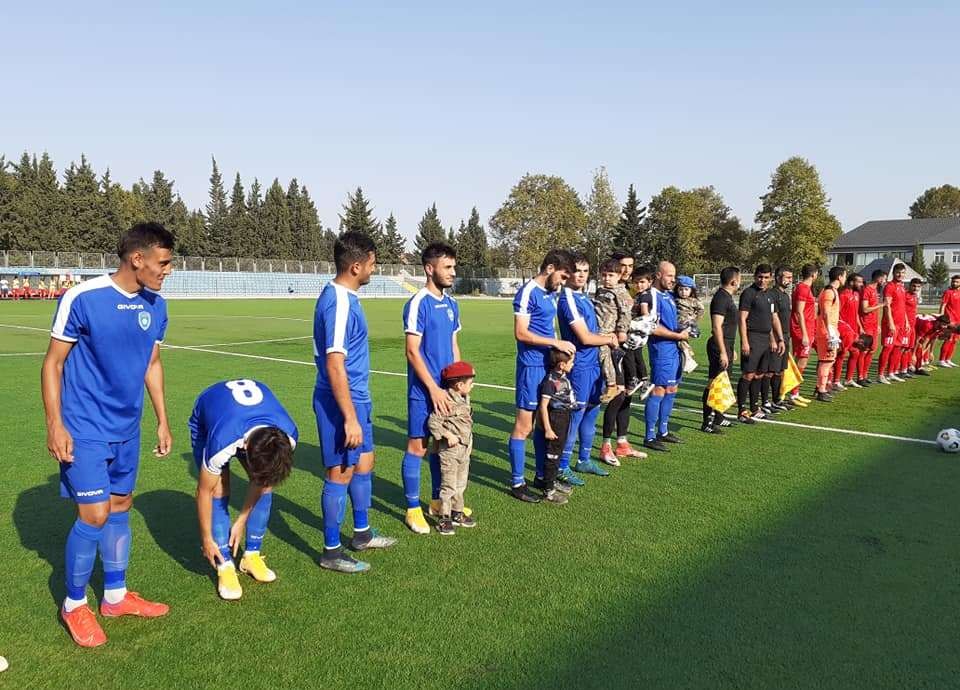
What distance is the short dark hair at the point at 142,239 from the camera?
3.31 meters

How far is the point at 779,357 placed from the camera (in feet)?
28.9

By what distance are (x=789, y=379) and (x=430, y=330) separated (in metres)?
6.74

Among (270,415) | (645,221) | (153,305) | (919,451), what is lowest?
(919,451)

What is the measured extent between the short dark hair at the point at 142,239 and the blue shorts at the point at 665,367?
5211 mm

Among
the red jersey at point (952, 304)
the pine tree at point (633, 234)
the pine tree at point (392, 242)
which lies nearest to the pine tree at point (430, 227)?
the pine tree at point (392, 242)

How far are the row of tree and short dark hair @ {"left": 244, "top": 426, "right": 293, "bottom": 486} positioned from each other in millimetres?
62243

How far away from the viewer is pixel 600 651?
3215 mm

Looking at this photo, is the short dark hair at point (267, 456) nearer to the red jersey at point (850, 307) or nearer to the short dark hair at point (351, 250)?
the short dark hair at point (351, 250)

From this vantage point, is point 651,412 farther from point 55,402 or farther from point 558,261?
point 55,402

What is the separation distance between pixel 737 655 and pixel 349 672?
1.86 metres

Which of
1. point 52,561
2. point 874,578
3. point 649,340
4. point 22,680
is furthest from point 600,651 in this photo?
point 649,340

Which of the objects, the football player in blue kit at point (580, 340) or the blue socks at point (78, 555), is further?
the football player in blue kit at point (580, 340)

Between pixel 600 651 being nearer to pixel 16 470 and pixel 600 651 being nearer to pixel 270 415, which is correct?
pixel 270 415

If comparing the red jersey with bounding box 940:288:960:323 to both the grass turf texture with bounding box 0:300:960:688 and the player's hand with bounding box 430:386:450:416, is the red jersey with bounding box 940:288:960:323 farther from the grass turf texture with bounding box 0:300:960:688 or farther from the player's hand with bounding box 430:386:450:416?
the player's hand with bounding box 430:386:450:416
